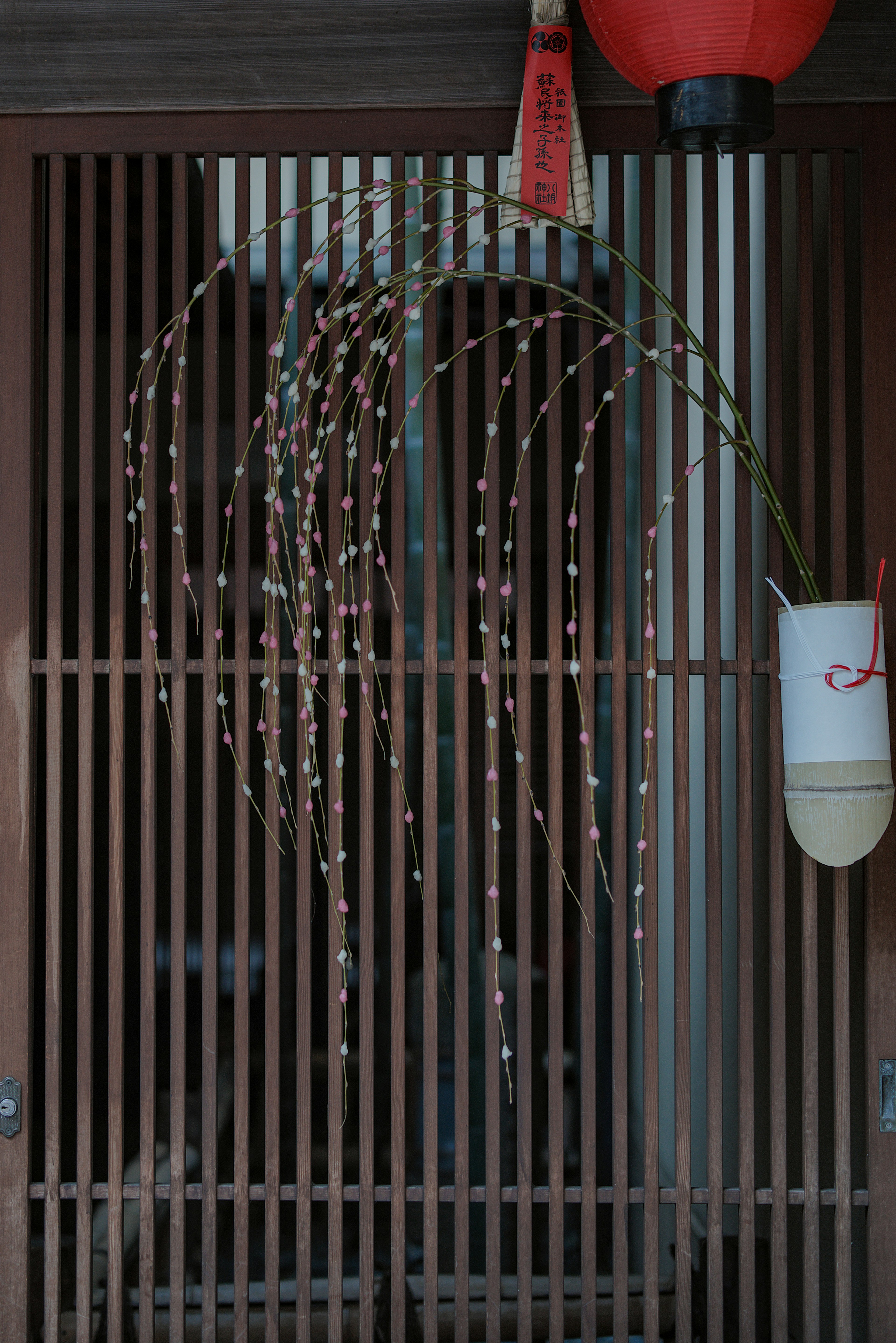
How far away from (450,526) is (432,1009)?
139cm

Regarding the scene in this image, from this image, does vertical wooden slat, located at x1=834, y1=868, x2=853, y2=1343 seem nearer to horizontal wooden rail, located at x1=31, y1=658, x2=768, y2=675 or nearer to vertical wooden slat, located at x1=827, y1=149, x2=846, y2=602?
horizontal wooden rail, located at x1=31, y1=658, x2=768, y2=675

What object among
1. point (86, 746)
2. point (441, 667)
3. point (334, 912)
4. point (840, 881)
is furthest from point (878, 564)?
point (86, 746)

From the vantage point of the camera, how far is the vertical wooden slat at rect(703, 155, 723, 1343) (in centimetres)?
212

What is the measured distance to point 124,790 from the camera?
2.19m

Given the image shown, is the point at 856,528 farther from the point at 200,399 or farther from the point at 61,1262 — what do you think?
the point at 61,1262

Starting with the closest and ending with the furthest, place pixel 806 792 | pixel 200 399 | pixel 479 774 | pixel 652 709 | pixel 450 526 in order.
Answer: pixel 806 792 < pixel 652 709 < pixel 479 774 < pixel 450 526 < pixel 200 399

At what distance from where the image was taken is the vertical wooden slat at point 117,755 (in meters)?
2.14

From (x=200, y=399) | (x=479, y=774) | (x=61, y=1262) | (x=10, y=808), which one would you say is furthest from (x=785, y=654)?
(x=200, y=399)

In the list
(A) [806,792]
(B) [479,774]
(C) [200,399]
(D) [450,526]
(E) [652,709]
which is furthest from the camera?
(C) [200,399]

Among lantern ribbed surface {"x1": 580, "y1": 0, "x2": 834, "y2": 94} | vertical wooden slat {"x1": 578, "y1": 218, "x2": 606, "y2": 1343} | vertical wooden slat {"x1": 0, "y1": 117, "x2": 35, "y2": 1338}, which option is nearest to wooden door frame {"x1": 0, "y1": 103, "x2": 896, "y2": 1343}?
vertical wooden slat {"x1": 0, "y1": 117, "x2": 35, "y2": 1338}

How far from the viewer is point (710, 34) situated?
157cm

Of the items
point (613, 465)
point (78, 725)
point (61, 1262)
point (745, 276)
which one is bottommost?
point (61, 1262)

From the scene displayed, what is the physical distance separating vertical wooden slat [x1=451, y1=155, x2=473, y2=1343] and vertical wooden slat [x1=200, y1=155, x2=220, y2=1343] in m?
0.41

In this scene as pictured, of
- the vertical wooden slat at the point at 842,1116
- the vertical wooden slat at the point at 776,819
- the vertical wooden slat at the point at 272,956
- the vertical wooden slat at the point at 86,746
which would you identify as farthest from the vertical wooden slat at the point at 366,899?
the vertical wooden slat at the point at 842,1116
